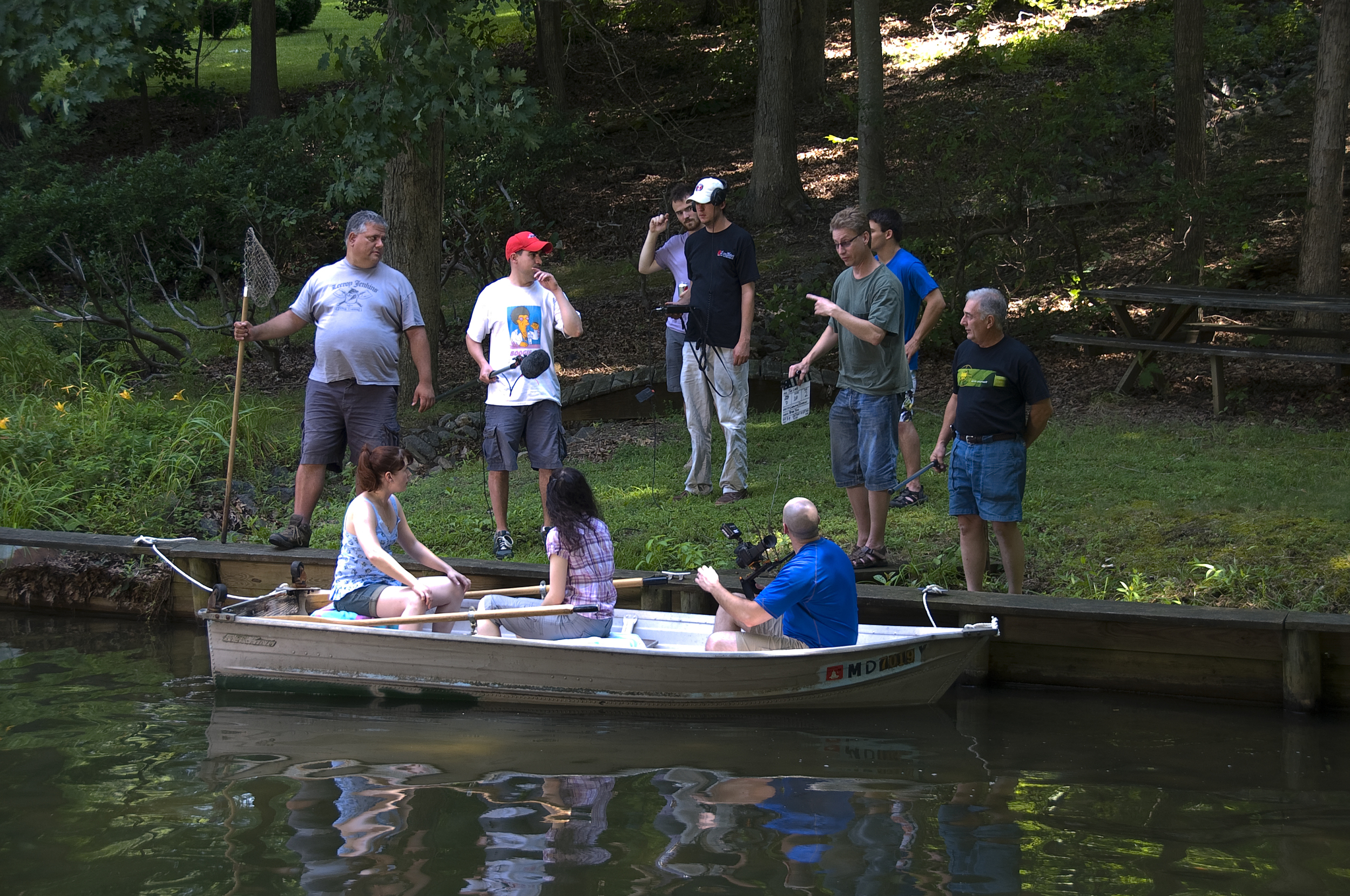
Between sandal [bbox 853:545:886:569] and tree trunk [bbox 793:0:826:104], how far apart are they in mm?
14794

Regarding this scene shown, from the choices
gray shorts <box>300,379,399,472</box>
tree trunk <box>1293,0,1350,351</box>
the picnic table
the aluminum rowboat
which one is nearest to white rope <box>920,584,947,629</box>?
the aluminum rowboat

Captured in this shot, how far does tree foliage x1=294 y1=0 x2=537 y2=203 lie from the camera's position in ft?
27.4

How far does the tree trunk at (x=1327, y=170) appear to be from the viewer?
10.6 metres

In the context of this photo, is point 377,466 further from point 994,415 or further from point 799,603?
point 994,415

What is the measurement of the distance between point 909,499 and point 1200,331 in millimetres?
4340

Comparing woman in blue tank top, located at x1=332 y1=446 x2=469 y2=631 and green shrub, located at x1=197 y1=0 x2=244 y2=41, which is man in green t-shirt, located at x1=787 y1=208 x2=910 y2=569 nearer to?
woman in blue tank top, located at x1=332 y1=446 x2=469 y2=631

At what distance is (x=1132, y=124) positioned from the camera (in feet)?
45.2

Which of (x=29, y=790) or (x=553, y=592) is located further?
(x=553, y=592)

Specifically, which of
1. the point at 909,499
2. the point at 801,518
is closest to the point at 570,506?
the point at 801,518

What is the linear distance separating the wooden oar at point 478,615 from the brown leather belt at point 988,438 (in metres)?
2.07

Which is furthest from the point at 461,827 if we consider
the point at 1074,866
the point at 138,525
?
the point at 138,525

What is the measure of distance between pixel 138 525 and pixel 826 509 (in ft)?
15.9

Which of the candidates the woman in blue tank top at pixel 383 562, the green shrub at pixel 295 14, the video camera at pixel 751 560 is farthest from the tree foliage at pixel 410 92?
the green shrub at pixel 295 14

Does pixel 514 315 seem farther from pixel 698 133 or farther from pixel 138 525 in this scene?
pixel 698 133
